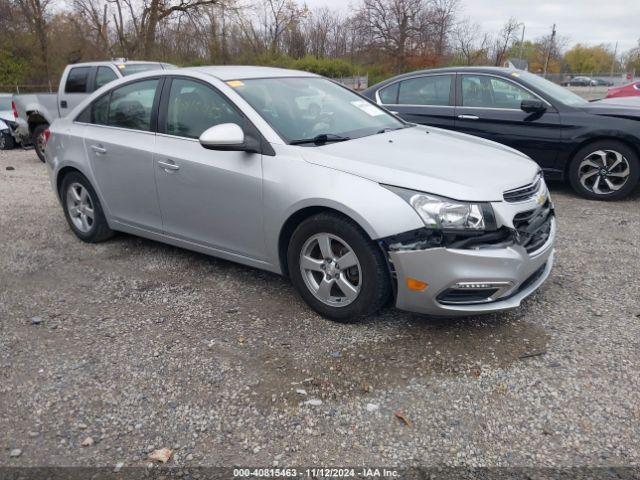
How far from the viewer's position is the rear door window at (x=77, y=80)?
10.4 meters

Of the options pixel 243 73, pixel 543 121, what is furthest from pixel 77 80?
pixel 543 121

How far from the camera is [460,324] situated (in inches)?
139

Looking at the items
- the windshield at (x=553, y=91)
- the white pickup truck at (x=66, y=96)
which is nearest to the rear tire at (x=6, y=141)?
the white pickup truck at (x=66, y=96)

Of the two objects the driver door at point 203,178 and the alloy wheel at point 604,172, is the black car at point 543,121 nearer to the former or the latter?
the alloy wheel at point 604,172

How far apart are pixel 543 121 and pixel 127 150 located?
16.0 feet

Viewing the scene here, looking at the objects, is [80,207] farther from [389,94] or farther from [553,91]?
[553,91]

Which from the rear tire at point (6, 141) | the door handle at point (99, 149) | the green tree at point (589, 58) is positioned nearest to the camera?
the door handle at point (99, 149)

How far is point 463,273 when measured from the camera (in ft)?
10.1

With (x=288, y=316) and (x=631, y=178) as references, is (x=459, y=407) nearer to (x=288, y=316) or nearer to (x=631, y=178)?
(x=288, y=316)

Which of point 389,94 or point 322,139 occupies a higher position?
point 389,94

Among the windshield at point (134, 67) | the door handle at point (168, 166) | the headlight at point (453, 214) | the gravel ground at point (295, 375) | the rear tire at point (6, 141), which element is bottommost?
the gravel ground at point (295, 375)

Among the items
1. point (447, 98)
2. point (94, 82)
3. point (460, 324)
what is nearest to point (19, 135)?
point (94, 82)

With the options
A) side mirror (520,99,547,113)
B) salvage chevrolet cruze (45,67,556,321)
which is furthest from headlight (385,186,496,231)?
side mirror (520,99,547,113)

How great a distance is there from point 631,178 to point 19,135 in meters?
12.3
